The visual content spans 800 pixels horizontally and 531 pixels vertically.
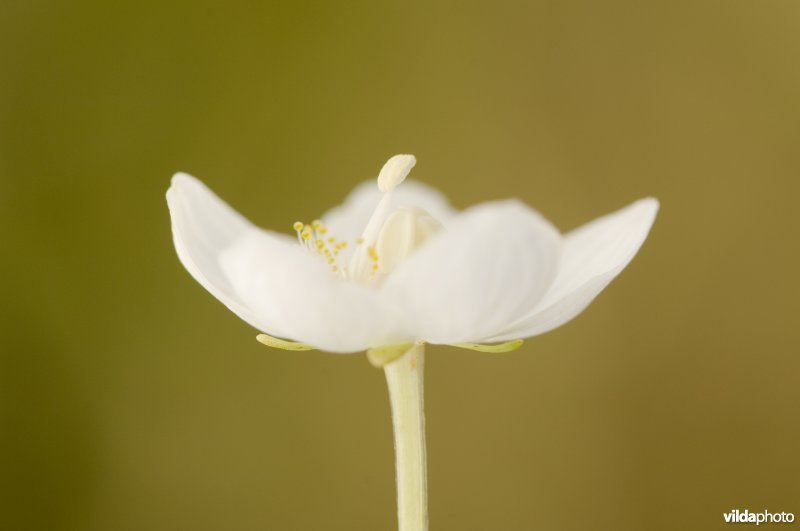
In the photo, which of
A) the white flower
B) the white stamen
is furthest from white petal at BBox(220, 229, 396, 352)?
the white stamen

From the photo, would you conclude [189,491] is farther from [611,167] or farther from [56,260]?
[611,167]

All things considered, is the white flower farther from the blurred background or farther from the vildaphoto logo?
the blurred background

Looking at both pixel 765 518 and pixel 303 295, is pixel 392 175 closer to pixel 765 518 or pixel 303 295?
pixel 303 295

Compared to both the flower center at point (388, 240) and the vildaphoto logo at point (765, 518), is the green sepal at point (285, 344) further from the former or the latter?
the vildaphoto logo at point (765, 518)

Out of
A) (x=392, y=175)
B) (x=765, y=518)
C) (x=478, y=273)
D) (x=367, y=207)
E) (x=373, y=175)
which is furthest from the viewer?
(x=373, y=175)

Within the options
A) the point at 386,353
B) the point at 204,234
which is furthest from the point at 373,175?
the point at 386,353

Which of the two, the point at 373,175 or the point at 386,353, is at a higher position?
the point at 373,175
